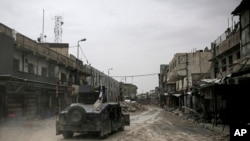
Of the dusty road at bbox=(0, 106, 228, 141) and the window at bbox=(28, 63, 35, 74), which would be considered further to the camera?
the window at bbox=(28, 63, 35, 74)

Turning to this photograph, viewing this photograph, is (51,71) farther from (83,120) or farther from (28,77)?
(83,120)

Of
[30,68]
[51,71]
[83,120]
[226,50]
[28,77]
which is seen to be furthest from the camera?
[51,71]

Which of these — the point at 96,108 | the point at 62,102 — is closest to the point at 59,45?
the point at 62,102

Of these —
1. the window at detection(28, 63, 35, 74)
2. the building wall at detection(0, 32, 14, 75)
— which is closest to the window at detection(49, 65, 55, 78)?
the window at detection(28, 63, 35, 74)

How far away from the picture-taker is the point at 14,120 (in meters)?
26.4

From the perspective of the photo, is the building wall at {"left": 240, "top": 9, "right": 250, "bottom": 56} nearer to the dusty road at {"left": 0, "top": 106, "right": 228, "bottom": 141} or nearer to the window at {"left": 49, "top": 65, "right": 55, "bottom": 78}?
the dusty road at {"left": 0, "top": 106, "right": 228, "bottom": 141}

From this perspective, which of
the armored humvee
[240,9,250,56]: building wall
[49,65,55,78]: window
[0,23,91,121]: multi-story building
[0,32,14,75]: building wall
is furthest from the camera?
[49,65,55,78]: window

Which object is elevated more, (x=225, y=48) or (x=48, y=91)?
(x=225, y=48)

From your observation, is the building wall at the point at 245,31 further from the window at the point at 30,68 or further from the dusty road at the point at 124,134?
the window at the point at 30,68

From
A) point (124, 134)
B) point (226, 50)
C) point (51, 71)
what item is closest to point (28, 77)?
point (51, 71)

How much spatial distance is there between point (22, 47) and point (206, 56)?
37.9 meters

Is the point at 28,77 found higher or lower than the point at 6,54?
lower

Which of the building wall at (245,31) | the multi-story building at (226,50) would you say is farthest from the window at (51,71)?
the building wall at (245,31)

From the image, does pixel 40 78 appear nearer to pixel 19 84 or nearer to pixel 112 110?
pixel 19 84
